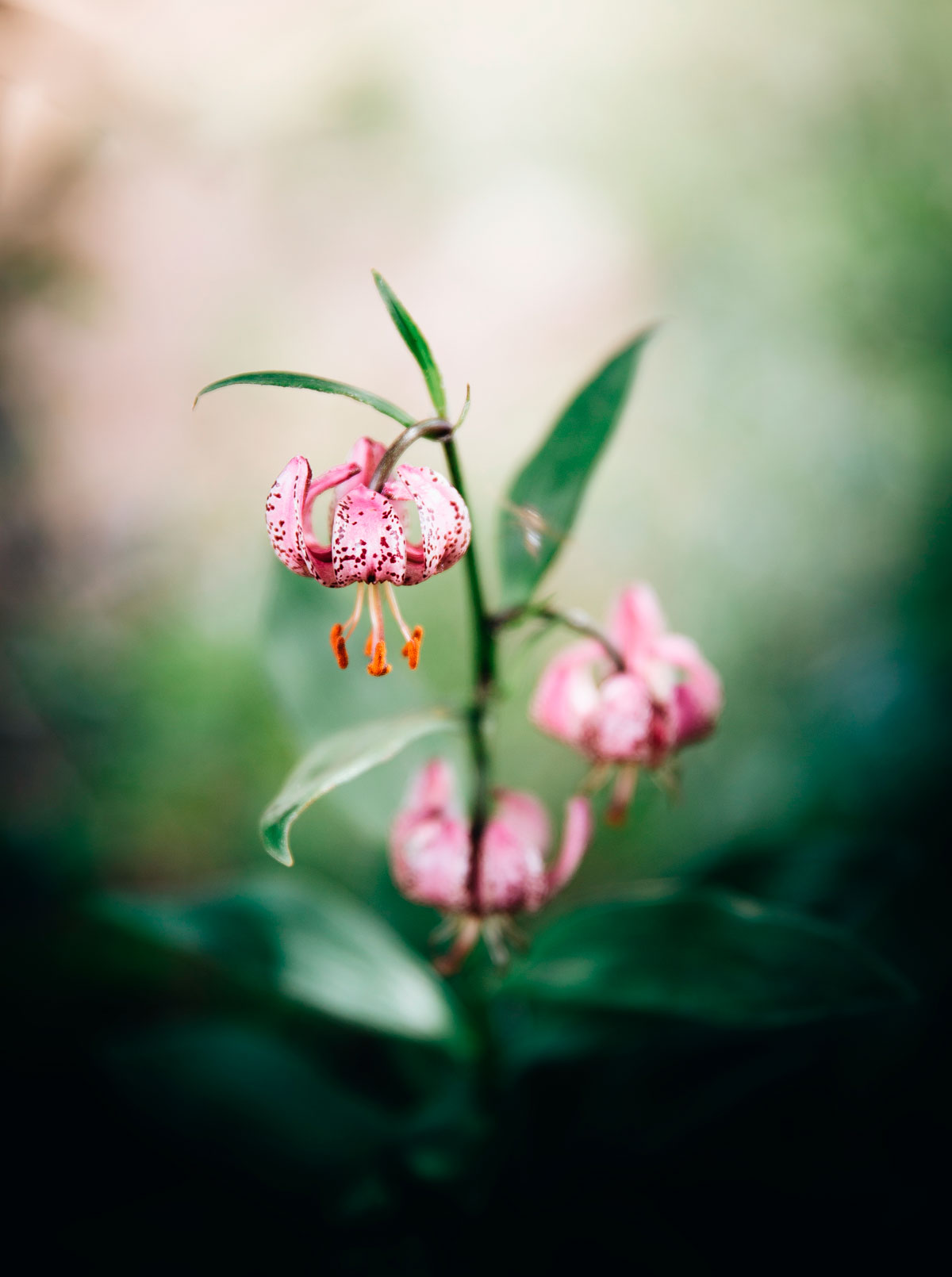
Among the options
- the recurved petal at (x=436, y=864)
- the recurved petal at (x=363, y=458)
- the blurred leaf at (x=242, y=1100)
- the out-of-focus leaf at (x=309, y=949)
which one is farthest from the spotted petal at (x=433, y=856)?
the blurred leaf at (x=242, y=1100)

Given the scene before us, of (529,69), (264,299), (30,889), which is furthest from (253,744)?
(529,69)

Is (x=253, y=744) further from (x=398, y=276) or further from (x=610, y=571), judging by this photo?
(x=398, y=276)

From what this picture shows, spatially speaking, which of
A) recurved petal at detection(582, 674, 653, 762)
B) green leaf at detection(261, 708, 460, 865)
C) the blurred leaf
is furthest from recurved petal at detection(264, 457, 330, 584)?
the blurred leaf

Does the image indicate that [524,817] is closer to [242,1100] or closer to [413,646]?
[413,646]

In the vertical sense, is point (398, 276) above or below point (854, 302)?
below

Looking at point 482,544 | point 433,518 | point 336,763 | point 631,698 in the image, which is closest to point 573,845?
point 631,698

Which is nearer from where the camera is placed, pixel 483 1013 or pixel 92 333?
pixel 483 1013

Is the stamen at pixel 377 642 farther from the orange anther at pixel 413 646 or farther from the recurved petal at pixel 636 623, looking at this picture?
the recurved petal at pixel 636 623
